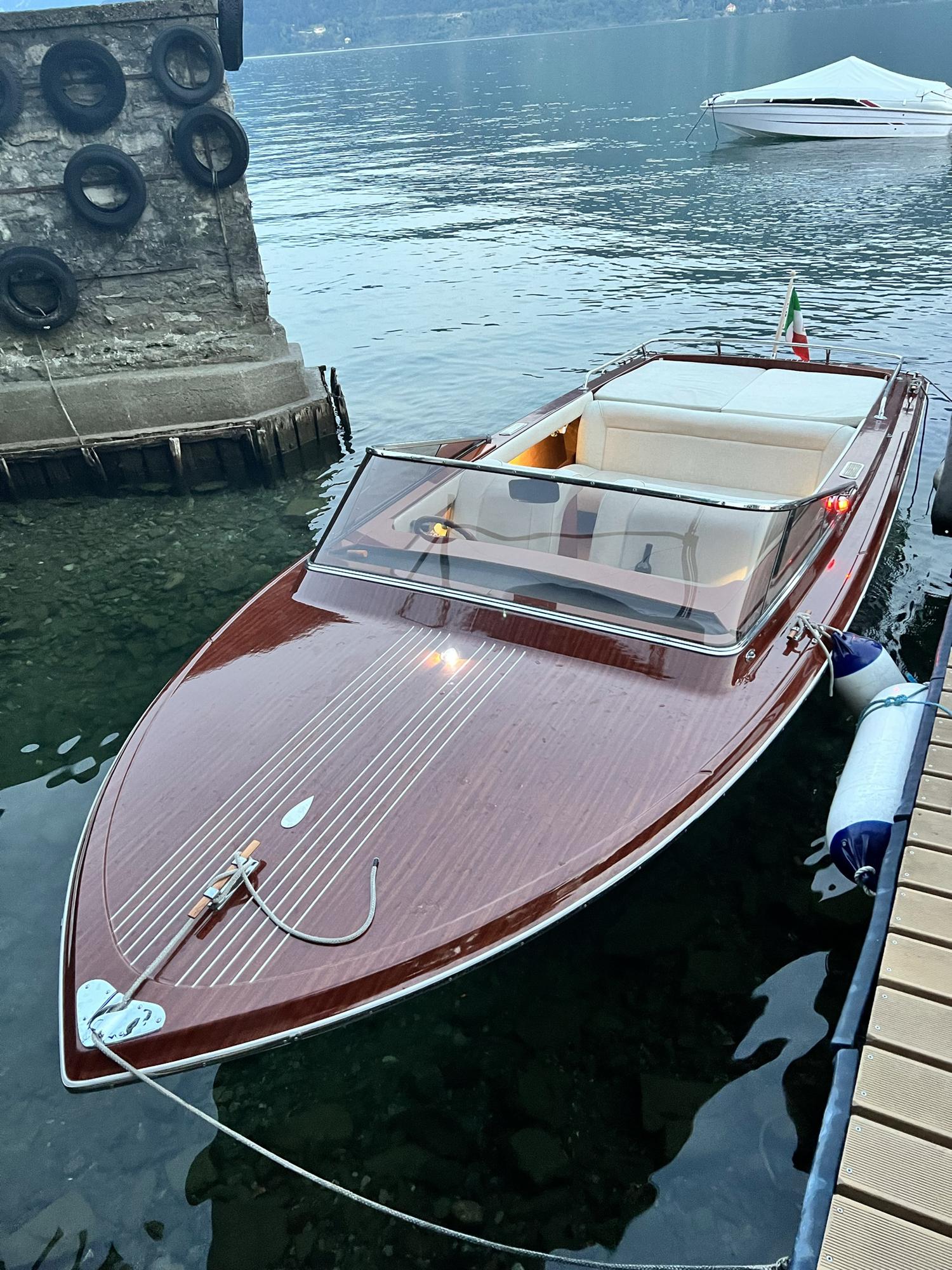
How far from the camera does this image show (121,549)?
8.39m

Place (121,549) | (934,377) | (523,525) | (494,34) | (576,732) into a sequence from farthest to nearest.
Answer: (494,34)
(934,377)
(121,549)
(523,525)
(576,732)

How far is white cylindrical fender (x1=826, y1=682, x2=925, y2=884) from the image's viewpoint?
3686 mm

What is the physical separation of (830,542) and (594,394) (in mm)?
2544

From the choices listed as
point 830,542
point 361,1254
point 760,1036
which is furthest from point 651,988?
point 830,542

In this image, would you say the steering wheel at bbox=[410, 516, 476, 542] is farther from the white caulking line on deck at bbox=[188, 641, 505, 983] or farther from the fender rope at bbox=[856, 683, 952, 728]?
the fender rope at bbox=[856, 683, 952, 728]

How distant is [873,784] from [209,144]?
8461 mm

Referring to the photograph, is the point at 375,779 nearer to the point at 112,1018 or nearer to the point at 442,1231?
the point at 112,1018

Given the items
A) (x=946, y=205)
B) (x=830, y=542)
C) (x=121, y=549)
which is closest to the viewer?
(x=830, y=542)

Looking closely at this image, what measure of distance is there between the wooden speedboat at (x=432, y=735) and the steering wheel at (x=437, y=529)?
2 cm

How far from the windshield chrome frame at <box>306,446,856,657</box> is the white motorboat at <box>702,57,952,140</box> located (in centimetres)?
2717

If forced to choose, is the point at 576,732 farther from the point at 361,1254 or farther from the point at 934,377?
the point at 934,377

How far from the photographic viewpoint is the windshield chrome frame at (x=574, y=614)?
4.27 m

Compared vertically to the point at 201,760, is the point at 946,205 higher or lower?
higher

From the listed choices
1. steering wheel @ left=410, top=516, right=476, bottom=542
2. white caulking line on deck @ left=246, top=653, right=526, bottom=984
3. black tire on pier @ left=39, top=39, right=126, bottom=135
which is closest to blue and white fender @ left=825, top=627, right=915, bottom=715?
white caulking line on deck @ left=246, top=653, right=526, bottom=984
